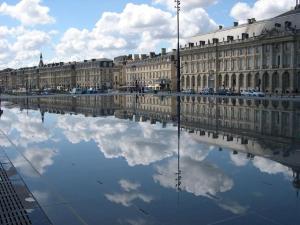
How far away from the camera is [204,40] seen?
121688mm

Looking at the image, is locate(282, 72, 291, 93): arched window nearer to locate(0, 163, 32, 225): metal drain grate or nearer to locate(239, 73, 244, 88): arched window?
locate(239, 73, 244, 88): arched window

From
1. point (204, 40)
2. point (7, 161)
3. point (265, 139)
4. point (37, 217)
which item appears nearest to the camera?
point (37, 217)

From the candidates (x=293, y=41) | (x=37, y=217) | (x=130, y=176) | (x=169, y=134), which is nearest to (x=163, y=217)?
(x=37, y=217)

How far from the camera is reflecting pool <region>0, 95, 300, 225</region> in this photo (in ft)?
34.8

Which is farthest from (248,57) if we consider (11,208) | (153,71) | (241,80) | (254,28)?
(11,208)

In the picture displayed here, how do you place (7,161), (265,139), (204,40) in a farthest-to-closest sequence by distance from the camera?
1. (204,40)
2. (265,139)
3. (7,161)

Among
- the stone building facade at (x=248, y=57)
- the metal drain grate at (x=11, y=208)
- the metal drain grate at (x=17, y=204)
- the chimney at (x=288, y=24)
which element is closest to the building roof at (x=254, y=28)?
the stone building facade at (x=248, y=57)

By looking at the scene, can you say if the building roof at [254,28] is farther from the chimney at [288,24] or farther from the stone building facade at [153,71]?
the stone building facade at [153,71]

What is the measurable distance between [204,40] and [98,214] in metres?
115

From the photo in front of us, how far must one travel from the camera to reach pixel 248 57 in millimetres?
100375

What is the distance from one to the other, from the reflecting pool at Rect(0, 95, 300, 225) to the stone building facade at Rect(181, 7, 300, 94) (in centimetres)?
6406

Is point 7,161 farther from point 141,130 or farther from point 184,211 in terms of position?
point 141,130

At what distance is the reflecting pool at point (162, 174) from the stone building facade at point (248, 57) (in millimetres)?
64057

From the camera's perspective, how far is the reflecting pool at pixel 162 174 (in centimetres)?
1062
